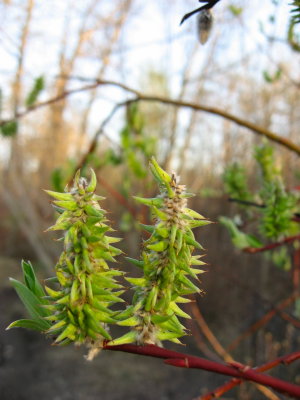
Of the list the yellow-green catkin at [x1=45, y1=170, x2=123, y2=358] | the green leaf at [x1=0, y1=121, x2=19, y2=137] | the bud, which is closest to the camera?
the yellow-green catkin at [x1=45, y1=170, x2=123, y2=358]

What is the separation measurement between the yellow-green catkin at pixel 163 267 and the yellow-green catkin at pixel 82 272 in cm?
2

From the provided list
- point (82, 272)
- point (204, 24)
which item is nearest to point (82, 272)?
point (82, 272)

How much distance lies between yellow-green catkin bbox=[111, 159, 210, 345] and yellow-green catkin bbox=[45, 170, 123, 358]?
0.07 feet

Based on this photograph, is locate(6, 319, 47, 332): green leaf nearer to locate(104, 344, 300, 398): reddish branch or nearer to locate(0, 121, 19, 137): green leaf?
locate(104, 344, 300, 398): reddish branch

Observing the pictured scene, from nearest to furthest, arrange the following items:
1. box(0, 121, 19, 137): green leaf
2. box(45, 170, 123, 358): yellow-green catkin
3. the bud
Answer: box(45, 170, 123, 358): yellow-green catkin, the bud, box(0, 121, 19, 137): green leaf

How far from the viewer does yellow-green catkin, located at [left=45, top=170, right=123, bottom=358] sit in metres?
0.35

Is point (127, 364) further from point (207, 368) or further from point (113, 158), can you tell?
point (207, 368)

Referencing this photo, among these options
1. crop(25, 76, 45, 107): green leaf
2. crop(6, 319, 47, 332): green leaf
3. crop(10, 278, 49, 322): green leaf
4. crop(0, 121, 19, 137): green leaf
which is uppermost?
crop(25, 76, 45, 107): green leaf

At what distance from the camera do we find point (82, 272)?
35 centimetres

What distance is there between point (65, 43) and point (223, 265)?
3.13 m

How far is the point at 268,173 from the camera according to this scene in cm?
98

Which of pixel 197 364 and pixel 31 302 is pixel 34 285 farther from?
pixel 197 364

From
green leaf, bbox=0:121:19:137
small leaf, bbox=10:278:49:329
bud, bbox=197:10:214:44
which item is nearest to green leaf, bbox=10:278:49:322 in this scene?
small leaf, bbox=10:278:49:329

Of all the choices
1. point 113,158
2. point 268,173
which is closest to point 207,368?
point 268,173
